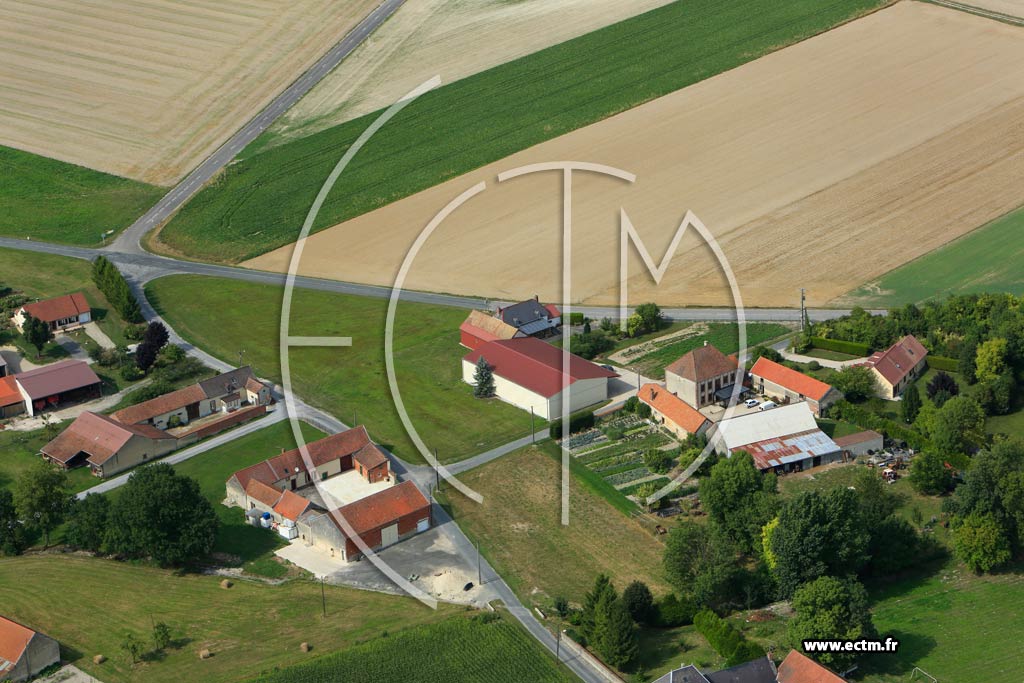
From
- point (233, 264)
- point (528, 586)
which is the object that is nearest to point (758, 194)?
point (233, 264)

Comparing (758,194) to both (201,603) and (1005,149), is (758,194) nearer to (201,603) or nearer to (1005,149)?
(1005,149)

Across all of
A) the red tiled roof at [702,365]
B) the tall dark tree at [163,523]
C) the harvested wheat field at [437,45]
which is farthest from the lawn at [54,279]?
the red tiled roof at [702,365]

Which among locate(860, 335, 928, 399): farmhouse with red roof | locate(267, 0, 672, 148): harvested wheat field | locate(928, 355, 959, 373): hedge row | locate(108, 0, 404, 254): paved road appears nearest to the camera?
locate(860, 335, 928, 399): farmhouse with red roof

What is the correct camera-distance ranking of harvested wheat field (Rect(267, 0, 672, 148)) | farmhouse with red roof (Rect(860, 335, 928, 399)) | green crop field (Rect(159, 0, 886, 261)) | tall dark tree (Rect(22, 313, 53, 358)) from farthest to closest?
harvested wheat field (Rect(267, 0, 672, 148)) < green crop field (Rect(159, 0, 886, 261)) < tall dark tree (Rect(22, 313, 53, 358)) < farmhouse with red roof (Rect(860, 335, 928, 399))

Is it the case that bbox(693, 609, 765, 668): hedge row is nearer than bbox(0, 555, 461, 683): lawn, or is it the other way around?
bbox(693, 609, 765, 668): hedge row

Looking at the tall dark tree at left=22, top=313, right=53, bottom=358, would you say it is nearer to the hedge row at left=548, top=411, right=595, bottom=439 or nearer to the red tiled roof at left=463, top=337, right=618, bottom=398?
the red tiled roof at left=463, top=337, right=618, bottom=398

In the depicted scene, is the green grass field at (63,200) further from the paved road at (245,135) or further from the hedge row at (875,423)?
the hedge row at (875,423)

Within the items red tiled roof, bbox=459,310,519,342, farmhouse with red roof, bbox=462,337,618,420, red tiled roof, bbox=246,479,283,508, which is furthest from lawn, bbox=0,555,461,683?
red tiled roof, bbox=459,310,519,342
